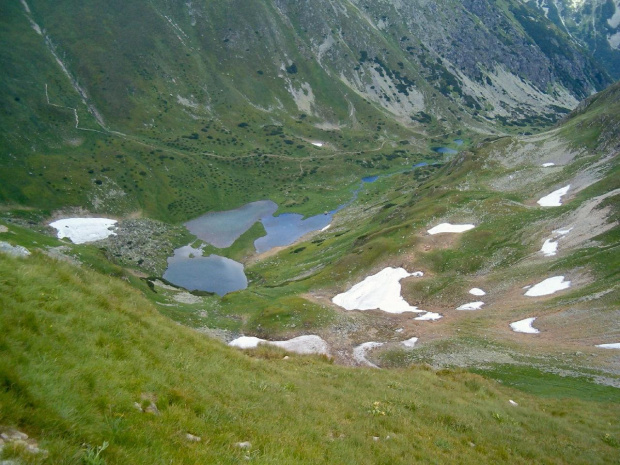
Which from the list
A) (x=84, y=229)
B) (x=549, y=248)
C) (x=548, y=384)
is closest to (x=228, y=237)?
(x=84, y=229)

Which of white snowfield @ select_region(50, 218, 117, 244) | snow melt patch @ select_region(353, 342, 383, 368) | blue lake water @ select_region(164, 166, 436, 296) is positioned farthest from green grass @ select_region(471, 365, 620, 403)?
white snowfield @ select_region(50, 218, 117, 244)

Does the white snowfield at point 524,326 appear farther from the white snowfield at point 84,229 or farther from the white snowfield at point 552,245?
the white snowfield at point 84,229

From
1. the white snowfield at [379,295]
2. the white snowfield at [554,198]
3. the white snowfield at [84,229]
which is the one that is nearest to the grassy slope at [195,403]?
the white snowfield at [379,295]

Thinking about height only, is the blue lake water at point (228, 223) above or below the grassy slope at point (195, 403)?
above

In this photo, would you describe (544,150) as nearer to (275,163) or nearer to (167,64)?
(275,163)

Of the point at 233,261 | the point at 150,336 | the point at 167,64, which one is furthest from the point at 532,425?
the point at 167,64

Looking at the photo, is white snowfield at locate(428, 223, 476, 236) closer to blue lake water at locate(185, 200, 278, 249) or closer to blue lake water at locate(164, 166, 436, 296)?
blue lake water at locate(164, 166, 436, 296)
